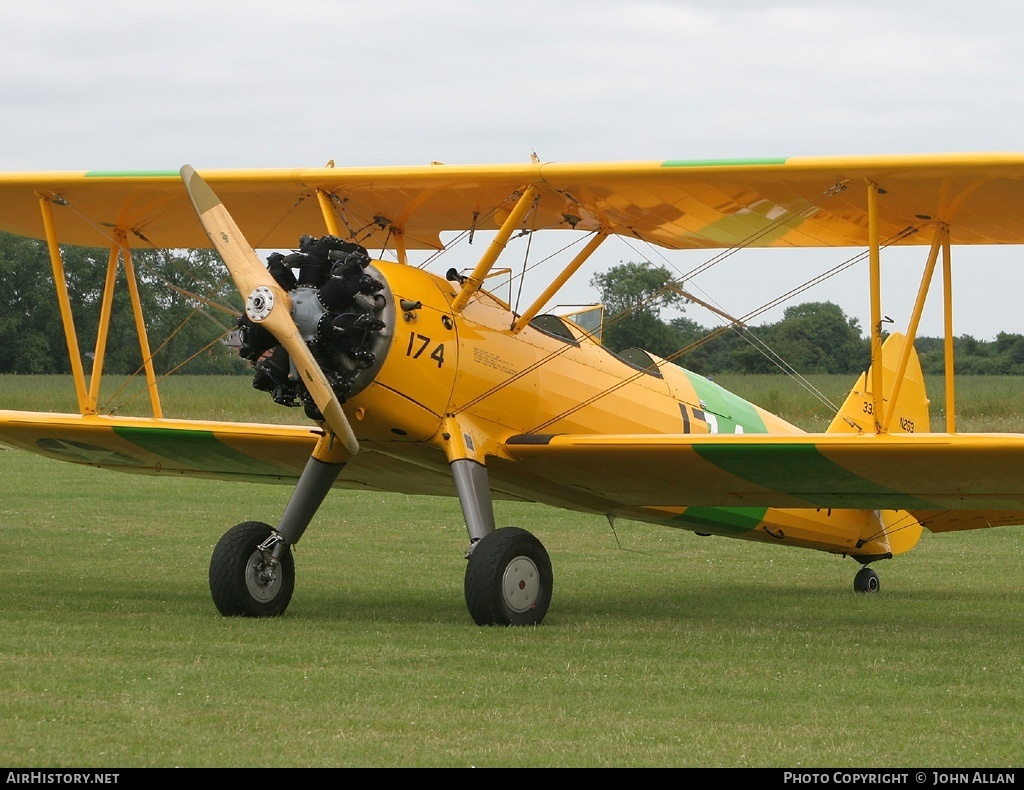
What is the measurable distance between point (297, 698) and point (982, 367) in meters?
36.3

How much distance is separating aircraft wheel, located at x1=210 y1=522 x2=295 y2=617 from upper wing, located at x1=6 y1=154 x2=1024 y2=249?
96.9 inches

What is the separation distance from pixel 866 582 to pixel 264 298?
675 centimetres

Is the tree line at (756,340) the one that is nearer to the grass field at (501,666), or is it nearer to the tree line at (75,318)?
the grass field at (501,666)

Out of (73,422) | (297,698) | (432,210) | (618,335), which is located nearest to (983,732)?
(297,698)

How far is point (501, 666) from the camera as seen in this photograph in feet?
23.9

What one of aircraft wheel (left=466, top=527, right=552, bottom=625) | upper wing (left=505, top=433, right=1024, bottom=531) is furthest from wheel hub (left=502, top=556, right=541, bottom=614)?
upper wing (left=505, top=433, right=1024, bottom=531)

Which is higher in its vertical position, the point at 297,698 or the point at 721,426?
the point at 721,426

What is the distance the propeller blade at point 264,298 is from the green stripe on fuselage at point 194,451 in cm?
242

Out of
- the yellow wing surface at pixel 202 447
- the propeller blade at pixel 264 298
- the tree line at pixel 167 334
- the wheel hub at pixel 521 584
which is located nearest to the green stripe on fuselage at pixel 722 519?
the yellow wing surface at pixel 202 447

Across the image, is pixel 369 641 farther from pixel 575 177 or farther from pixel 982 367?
pixel 982 367

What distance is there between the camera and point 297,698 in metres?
6.30

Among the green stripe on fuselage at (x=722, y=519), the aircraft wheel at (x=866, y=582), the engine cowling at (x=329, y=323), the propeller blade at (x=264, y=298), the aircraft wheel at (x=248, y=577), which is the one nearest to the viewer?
the propeller blade at (x=264, y=298)

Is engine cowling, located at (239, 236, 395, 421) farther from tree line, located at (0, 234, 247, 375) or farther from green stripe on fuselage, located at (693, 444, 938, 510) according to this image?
tree line, located at (0, 234, 247, 375)

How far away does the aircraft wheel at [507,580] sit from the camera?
858 centimetres
